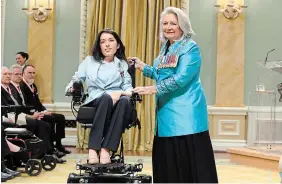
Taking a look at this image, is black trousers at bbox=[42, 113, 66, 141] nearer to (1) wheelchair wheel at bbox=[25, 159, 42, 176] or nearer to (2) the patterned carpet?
(2) the patterned carpet

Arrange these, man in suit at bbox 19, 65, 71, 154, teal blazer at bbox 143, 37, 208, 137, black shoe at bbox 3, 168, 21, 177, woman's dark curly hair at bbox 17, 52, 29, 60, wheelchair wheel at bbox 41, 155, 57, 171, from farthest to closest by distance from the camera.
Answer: woman's dark curly hair at bbox 17, 52, 29, 60 < man in suit at bbox 19, 65, 71, 154 < wheelchair wheel at bbox 41, 155, 57, 171 < black shoe at bbox 3, 168, 21, 177 < teal blazer at bbox 143, 37, 208, 137

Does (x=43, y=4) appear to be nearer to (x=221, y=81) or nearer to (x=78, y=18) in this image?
(x=78, y=18)

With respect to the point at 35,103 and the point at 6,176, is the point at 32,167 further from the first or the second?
the point at 35,103

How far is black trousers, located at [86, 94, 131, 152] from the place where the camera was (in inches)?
124

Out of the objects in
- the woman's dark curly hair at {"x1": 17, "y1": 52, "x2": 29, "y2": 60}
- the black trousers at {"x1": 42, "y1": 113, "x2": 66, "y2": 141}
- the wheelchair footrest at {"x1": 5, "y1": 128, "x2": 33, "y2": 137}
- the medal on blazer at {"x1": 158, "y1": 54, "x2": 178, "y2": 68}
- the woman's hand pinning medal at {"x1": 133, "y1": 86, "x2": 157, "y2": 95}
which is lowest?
the black trousers at {"x1": 42, "y1": 113, "x2": 66, "y2": 141}

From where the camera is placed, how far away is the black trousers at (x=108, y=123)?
10.3 feet

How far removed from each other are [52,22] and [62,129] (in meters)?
1.96

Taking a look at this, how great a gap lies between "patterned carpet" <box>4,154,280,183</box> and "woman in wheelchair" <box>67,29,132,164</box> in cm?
119

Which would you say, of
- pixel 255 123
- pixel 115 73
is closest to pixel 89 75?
pixel 115 73

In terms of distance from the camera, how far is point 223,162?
6047mm

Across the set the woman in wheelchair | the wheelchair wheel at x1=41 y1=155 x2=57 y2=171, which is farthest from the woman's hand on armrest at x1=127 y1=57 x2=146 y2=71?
the wheelchair wheel at x1=41 y1=155 x2=57 y2=171

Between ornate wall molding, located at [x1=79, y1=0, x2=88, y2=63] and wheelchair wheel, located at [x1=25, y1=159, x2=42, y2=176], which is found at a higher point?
ornate wall molding, located at [x1=79, y1=0, x2=88, y2=63]

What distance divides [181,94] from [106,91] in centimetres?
71

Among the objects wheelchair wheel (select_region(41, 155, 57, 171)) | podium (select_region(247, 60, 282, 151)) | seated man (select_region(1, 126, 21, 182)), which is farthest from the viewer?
podium (select_region(247, 60, 282, 151))
